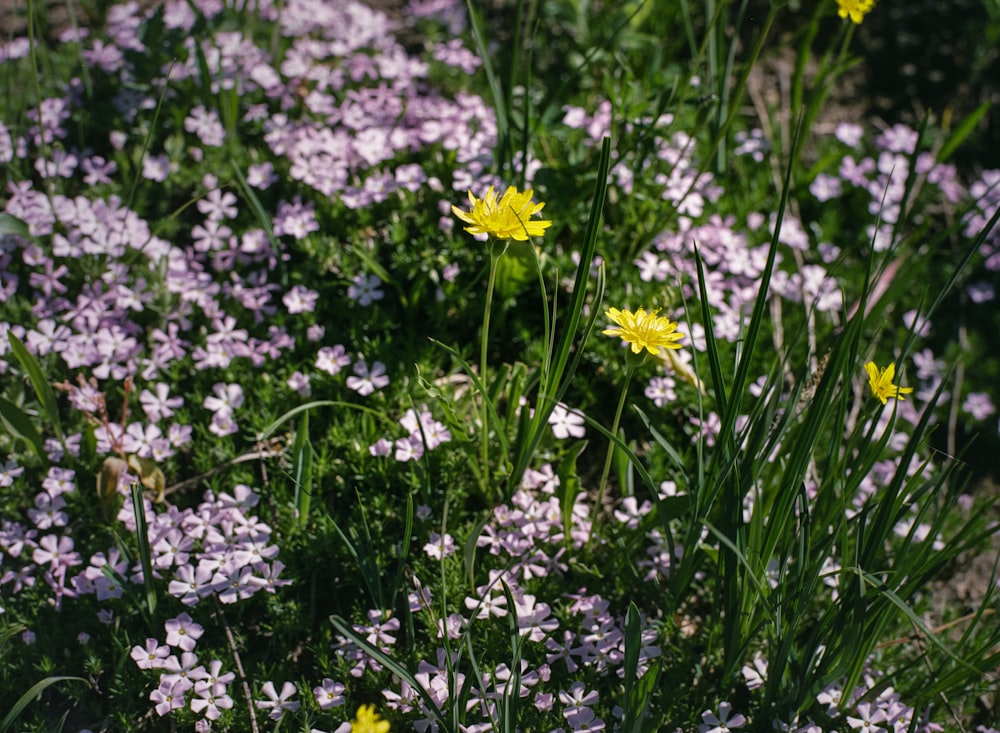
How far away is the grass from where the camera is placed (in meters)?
2.17

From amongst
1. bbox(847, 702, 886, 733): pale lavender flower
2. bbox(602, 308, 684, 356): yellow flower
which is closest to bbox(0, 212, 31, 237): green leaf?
bbox(602, 308, 684, 356): yellow flower

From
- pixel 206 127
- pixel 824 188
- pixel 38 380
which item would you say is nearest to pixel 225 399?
pixel 38 380

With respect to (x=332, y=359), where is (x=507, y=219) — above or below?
above

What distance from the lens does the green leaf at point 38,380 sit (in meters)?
2.35

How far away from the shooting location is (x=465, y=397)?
275 centimetres

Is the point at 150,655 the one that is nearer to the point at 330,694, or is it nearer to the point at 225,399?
the point at 330,694

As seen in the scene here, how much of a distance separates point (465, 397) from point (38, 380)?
3.97ft

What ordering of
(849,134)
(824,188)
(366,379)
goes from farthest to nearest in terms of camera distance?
(849,134)
(824,188)
(366,379)

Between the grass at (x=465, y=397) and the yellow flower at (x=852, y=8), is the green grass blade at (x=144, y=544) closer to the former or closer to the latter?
the grass at (x=465, y=397)

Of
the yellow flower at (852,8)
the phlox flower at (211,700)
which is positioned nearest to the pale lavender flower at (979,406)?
the yellow flower at (852,8)

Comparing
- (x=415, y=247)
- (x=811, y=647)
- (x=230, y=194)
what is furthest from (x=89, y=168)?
(x=811, y=647)

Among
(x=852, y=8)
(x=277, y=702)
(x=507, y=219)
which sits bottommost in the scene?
(x=277, y=702)

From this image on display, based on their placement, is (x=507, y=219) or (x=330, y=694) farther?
(x=330, y=694)

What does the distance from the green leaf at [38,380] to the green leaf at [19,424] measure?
56mm
